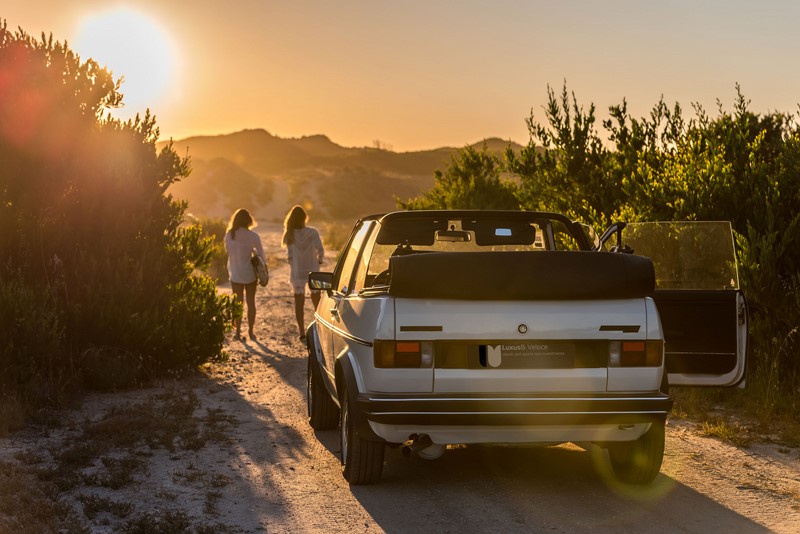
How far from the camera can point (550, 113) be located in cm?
1612

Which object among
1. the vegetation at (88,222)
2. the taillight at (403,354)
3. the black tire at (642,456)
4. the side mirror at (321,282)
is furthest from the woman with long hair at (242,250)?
the taillight at (403,354)

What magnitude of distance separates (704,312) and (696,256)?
552 mm

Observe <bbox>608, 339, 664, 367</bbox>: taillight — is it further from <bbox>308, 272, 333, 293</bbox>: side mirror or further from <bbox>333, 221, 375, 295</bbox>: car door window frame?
<bbox>308, 272, 333, 293</bbox>: side mirror

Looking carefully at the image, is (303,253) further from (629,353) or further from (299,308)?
(629,353)

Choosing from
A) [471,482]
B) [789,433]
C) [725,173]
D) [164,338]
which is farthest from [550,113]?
[471,482]

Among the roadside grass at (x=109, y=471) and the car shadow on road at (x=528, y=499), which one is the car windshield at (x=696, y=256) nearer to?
the car shadow on road at (x=528, y=499)

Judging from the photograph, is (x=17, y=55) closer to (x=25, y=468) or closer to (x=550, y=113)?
(x=25, y=468)

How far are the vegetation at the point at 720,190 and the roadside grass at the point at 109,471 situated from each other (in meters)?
5.08

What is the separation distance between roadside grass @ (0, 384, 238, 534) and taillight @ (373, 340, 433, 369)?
1343 millimetres

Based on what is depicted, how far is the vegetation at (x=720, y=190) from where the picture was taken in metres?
10.2

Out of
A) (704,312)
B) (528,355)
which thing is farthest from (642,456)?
(704,312)

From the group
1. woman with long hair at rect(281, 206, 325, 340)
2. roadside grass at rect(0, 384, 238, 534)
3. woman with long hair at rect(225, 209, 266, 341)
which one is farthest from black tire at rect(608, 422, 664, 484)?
woman with long hair at rect(225, 209, 266, 341)

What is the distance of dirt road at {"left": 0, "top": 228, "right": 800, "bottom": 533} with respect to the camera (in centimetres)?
603

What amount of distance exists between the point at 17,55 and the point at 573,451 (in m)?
8.11
